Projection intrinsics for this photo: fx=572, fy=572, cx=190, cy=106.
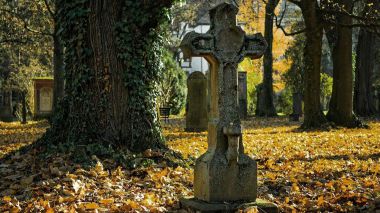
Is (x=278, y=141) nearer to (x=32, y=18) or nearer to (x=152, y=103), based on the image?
(x=152, y=103)

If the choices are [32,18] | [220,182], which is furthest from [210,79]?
[32,18]

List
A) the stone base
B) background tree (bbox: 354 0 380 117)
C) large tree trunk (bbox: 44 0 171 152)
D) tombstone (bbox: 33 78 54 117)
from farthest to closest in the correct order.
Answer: tombstone (bbox: 33 78 54 117), background tree (bbox: 354 0 380 117), large tree trunk (bbox: 44 0 171 152), the stone base

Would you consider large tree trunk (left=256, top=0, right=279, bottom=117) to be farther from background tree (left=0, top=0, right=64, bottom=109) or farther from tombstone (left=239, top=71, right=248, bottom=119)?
background tree (left=0, top=0, right=64, bottom=109)

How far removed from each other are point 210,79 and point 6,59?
38.6 meters

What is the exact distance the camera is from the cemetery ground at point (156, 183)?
21.2 feet

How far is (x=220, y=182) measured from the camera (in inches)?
244

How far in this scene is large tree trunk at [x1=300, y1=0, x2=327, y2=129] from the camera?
18.8m

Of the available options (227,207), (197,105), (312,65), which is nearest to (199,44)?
(227,207)

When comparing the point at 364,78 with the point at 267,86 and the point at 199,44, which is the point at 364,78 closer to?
the point at 267,86

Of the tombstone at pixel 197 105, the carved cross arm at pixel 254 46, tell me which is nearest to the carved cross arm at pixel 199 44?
the carved cross arm at pixel 254 46

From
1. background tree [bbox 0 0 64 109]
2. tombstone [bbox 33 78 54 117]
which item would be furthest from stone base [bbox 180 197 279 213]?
tombstone [bbox 33 78 54 117]

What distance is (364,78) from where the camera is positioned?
31.0m

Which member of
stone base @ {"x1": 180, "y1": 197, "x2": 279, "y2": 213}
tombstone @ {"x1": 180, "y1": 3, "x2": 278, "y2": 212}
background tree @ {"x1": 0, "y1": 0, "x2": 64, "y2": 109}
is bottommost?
stone base @ {"x1": 180, "y1": 197, "x2": 279, "y2": 213}

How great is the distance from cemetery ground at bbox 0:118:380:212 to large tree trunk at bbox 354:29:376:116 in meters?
19.6
